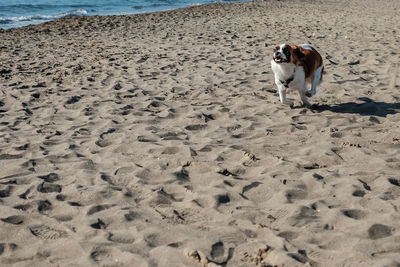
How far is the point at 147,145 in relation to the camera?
16.0ft

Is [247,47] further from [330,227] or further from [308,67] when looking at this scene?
[330,227]

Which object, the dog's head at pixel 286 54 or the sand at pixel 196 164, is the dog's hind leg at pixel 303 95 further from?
the dog's head at pixel 286 54

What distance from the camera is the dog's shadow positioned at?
18.9 feet

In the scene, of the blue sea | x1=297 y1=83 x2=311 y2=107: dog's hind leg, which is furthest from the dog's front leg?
the blue sea

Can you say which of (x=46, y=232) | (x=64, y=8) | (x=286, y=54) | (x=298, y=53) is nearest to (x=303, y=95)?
(x=298, y=53)

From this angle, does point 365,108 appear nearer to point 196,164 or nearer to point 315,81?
point 315,81

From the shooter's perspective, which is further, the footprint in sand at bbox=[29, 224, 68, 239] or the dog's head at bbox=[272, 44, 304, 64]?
the dog's head at bbox=[272, 44, 304, 64]

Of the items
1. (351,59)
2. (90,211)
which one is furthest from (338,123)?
(351,59)

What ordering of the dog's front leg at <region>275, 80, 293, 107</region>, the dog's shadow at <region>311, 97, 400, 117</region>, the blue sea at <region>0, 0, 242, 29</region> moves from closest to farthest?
the dog's shadow at <region>311, 97, 400, 117</region> → the dog's front leg at <region>275, 80, 293, 107</region> → the blue sea at <region>0, 0, 242, 29</region>

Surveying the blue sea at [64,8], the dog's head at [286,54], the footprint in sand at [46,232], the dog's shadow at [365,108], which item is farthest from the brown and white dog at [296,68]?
the blue sea at [64,8]

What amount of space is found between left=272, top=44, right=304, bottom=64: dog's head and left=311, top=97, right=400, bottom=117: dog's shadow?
819 millimetres

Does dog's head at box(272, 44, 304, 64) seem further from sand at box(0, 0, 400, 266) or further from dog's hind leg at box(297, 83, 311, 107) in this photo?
sand at box(0, 0, 400, 266)

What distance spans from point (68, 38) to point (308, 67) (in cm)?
899

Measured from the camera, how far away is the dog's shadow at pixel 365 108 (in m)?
5.77
